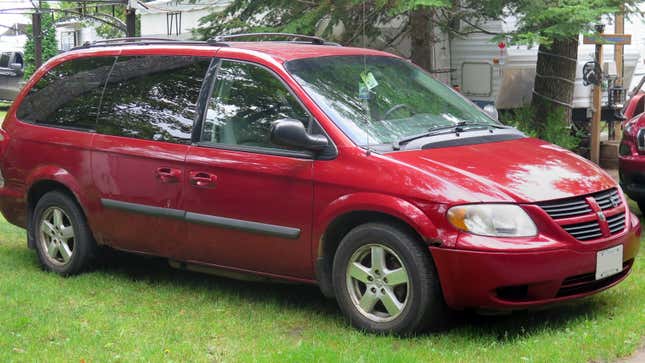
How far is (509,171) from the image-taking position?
5.62 m

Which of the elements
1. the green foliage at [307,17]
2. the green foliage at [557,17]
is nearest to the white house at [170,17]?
the green foliage at [307,17]

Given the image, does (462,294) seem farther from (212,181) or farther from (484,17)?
(484,17)

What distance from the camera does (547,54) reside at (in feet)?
46.2

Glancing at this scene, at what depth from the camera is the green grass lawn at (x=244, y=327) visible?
523 centimetres

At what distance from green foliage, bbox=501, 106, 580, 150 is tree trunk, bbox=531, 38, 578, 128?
0.06m

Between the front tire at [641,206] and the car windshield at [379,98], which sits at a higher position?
the car windshield at [379,98]

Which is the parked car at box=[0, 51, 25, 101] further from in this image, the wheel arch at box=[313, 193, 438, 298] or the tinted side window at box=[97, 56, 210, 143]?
the wheel arch at box=[313, 193, 438, 298]

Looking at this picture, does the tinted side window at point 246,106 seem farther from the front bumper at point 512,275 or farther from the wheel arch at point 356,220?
the front bumper at point 512,275

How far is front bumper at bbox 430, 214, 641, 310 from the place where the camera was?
5.23 metres

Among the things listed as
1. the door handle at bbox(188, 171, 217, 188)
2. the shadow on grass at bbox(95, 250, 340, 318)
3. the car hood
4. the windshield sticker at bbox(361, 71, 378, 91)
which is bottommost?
the shadow on grass at bbox(95, 250, 340, 318)

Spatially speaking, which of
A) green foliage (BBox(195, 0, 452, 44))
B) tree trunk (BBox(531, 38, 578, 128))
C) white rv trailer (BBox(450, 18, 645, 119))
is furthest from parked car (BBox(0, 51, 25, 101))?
tree trunk (BBox(531, 38, 578, 128))

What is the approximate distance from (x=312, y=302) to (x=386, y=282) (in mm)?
1117

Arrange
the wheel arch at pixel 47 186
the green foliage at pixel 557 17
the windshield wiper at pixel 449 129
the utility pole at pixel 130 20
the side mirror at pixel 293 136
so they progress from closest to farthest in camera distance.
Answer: the side mirror at pixel 293 136
the windshield wiper at pixel 449 129
the wheel arch at pixel 47 186
the green foliage at pixel 557 17
the utility pole at pixel 130 20

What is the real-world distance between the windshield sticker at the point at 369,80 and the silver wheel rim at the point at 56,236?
2.42 metres
